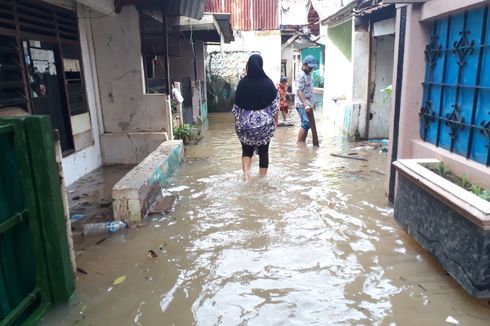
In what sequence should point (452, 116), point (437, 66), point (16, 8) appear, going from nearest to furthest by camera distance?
point (452, 116) < point (437, 66) < point (16, 8)

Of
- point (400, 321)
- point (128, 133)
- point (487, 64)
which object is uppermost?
point (487, 64)

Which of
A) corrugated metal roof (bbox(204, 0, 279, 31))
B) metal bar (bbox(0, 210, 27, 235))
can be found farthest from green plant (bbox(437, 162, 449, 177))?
corrugated metal roof (bbox(204, 0, 279, 31))

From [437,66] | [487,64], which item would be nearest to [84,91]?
[437,66]

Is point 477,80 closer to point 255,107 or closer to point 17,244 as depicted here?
point 255,107

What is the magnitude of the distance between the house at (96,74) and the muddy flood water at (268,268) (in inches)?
81.3

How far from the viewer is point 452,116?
12.7 ft

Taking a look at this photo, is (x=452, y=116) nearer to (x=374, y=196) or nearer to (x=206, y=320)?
(x=374, y=196)

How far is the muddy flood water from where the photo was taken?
9.24 ft

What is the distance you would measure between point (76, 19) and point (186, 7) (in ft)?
7.02

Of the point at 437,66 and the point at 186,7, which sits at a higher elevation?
the point at 186,7

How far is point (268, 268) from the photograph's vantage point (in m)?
3.45

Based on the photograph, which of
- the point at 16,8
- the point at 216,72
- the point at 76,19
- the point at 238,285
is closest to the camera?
the point at 238,285

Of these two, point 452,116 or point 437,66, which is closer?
point 452,116

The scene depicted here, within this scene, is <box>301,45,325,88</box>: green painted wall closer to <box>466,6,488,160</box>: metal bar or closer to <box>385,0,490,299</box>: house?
<box>385,0,490,299</box>: house
